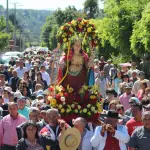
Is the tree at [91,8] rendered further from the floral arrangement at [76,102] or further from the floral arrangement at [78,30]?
the floral arrangement at [76,102]

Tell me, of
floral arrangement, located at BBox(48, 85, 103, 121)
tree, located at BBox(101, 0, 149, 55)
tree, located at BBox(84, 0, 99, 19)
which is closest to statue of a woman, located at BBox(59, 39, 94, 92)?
floral arrangement, located at BBox(48, 85, 103, 121)

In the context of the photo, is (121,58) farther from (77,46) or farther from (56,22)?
(56,22)

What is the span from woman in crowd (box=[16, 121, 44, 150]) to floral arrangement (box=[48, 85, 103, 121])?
2.66m

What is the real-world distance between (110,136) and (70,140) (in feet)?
2.03

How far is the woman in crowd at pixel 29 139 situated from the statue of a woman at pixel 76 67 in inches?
126

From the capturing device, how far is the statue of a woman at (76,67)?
11773 millimetres

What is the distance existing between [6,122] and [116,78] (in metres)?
9.26

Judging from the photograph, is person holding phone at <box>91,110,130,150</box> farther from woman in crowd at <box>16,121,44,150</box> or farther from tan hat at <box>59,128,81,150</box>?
woman in crowd at <box>16,121,44,150</box>

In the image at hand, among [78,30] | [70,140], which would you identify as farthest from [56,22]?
[70,140]

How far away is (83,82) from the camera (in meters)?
11.8

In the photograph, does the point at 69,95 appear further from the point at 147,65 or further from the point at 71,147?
the point at 147,65

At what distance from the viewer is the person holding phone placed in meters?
8.67

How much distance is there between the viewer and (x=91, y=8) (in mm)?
77125

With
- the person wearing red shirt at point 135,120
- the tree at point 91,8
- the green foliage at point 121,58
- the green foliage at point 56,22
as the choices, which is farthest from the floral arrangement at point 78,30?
the tree at point 91,8
